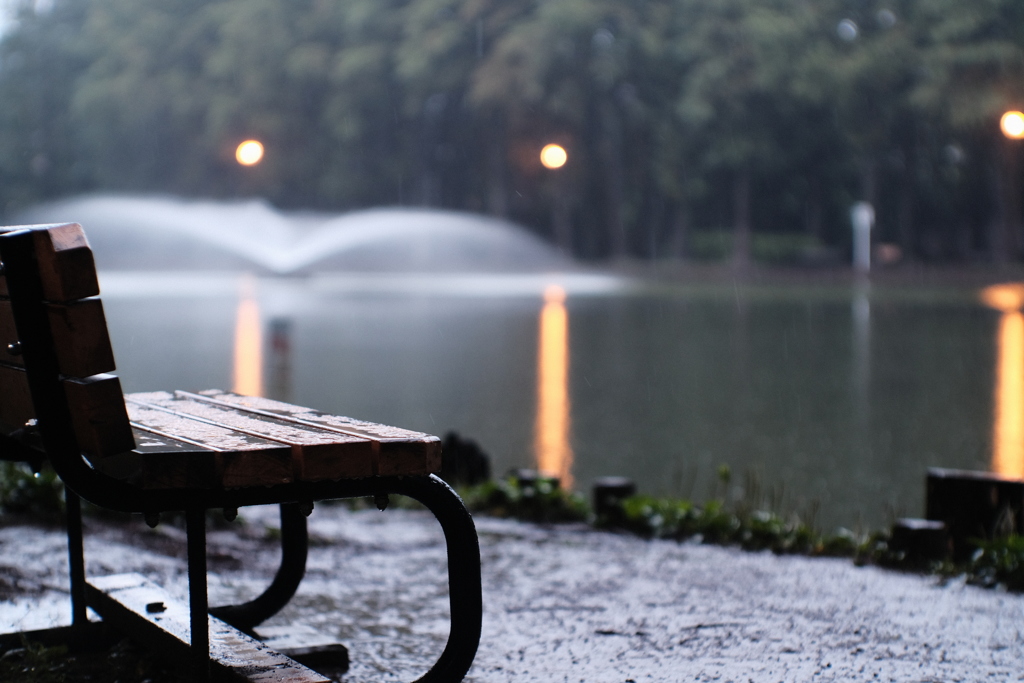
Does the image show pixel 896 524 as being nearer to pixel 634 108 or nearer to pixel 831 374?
pixel 831 374

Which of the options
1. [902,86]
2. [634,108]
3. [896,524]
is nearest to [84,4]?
[634,108]

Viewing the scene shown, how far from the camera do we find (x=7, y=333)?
9.68ft

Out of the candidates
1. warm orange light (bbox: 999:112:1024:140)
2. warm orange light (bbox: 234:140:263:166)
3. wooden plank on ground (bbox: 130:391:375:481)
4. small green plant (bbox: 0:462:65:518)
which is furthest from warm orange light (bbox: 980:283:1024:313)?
wooden plank on ground (bbox: 130:391:375:481)

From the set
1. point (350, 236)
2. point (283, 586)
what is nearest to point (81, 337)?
point (283, 586)

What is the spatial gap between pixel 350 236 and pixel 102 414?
49.6 meters

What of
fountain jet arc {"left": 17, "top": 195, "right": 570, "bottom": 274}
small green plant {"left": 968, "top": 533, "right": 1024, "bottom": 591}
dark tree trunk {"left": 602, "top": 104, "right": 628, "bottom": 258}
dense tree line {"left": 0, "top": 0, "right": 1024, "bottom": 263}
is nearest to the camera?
small green plant {"left": 968, "top": 533, "right": 1024, "bottom": 591}

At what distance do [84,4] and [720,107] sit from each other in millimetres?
44855

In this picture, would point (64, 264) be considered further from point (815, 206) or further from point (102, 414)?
point (815, 206)

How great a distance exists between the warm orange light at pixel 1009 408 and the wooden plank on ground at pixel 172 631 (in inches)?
205

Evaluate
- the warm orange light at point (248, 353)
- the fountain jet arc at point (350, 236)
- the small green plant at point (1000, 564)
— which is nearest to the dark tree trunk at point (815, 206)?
the fountain jet arc at point (350, 236)

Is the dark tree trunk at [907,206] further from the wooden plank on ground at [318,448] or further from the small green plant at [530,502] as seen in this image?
the wooden plank on ground at [318,448]

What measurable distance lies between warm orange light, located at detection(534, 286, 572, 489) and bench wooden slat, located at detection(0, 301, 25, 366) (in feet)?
14.3

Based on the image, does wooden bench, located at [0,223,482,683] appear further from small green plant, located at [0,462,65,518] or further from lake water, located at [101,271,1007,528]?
lake water, located at [101,271,1007,528]

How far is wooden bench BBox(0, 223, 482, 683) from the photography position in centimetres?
251
